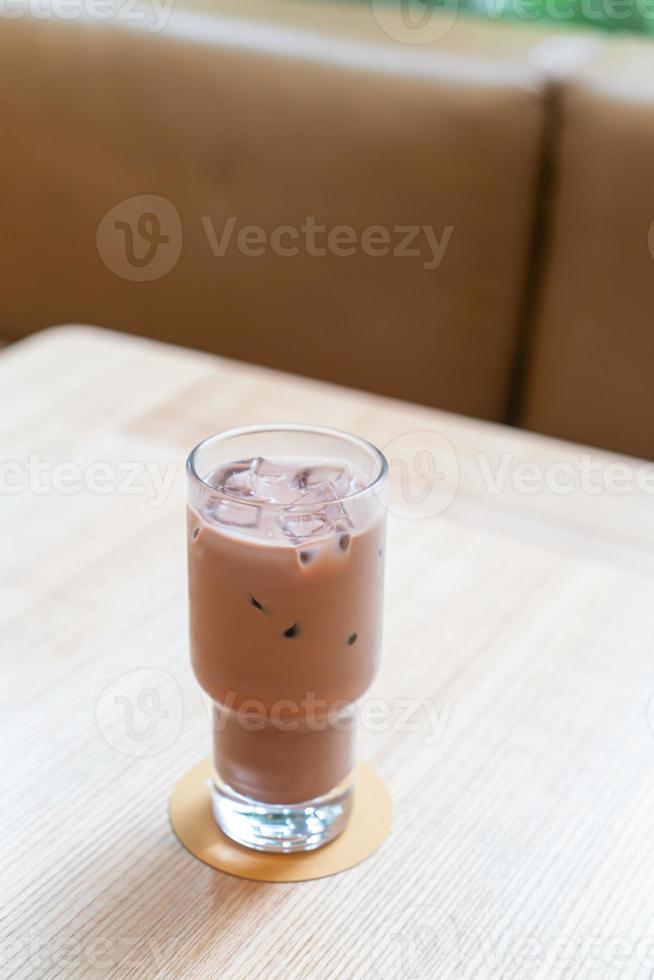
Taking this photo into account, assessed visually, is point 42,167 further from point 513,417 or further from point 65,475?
point 65,475

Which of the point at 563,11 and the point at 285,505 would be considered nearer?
the point at 285,505

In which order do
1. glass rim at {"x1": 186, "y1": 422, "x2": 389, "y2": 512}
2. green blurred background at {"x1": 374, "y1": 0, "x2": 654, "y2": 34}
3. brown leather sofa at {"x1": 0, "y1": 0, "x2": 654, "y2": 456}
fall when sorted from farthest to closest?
green blurred background at {"x1": 374, "y1": 0, "x2": 654, "y2": 34}, brown leather sofa at {"x1": 0, "y1": 0, "x2": 654, "y2": 456}, glass rim at {"x1": 186, "y1": 422, "x2": 389, "y2": 512}

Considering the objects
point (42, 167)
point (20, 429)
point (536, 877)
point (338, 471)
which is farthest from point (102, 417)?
point (42, 167)

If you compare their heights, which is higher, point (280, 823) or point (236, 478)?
point (236, 478)

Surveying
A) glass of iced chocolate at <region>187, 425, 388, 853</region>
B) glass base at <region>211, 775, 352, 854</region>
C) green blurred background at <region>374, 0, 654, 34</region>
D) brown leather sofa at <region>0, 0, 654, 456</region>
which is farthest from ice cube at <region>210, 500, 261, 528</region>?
green blurred background at <region>374, 0, 654, 34</region>

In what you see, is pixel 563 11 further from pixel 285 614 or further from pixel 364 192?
pixel 285 614

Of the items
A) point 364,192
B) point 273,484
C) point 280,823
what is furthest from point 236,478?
point 364,192

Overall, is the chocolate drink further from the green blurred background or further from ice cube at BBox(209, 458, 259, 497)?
the green blurred background
